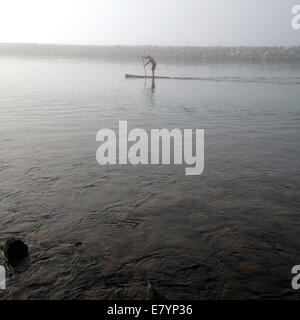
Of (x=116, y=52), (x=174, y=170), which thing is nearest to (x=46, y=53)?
(x=116, y=52)

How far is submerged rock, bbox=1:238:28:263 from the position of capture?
5551 millimetres

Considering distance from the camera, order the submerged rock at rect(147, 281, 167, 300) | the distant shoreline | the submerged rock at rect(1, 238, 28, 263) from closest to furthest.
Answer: the submerged rock at rect(147, 281, 167, 300) → the submerged rock at rect(1, 238, 28, 263) → the distant shoreline

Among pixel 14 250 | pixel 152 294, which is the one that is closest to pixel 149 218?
pixel 152 294

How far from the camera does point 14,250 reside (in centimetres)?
560

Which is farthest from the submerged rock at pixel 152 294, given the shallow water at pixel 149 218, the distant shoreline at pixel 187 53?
the distant shoreline at pixel 187 53

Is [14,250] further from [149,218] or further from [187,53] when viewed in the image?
[187,53]

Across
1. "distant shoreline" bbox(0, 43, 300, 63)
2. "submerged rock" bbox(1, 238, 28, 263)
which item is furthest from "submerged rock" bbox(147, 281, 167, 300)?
"distant shoreline" bbox(0, 43, 300, 63)

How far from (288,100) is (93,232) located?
23108 mm

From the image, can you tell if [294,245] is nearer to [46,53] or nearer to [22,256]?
[22,256]

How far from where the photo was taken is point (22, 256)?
5.66 m

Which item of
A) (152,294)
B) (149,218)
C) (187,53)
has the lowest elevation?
(152,294)

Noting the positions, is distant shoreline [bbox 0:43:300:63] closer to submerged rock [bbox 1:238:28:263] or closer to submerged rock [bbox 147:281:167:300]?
submerged rock [bbox 1:238:28:263]

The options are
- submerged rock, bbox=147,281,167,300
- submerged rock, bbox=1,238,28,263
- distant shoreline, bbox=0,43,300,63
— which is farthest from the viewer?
distant shoreline, bbox=0,43,300,63

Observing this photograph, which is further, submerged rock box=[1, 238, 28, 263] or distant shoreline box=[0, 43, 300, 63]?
distant shoreline box=[0, 43, 300, 63]
